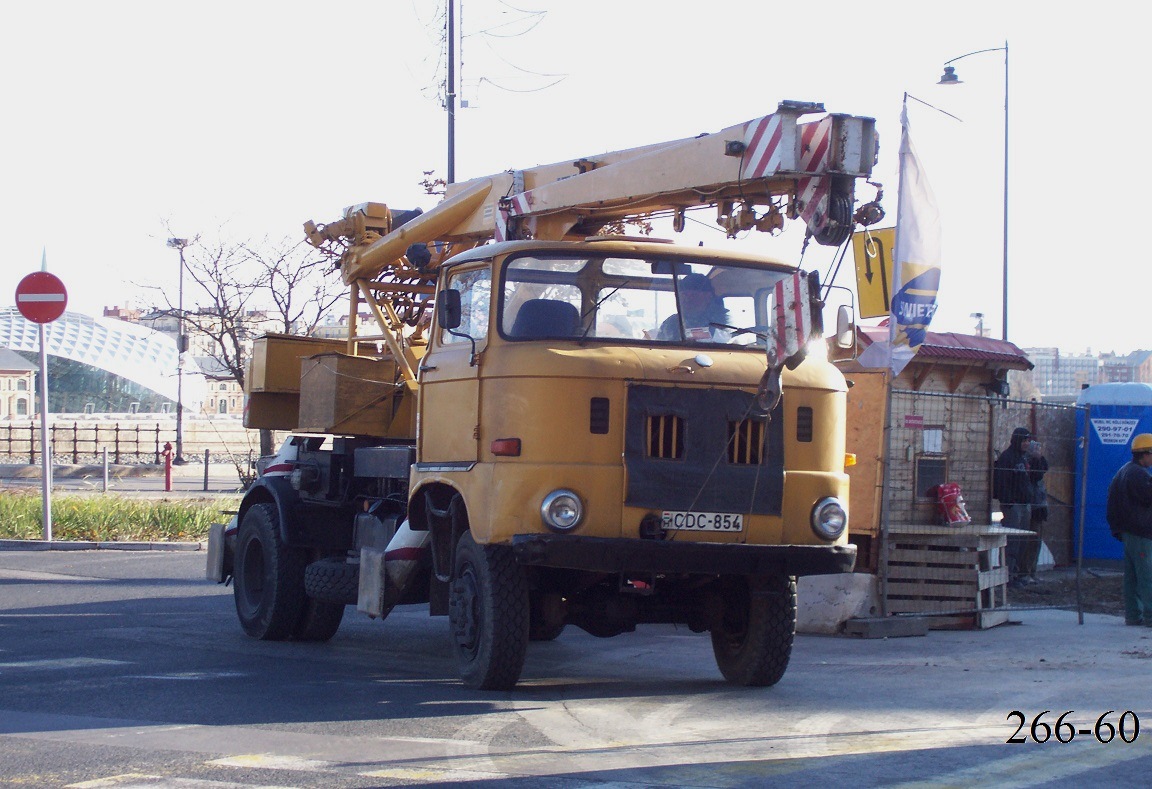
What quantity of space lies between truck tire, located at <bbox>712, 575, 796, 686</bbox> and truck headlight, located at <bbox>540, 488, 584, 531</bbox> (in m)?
1.48

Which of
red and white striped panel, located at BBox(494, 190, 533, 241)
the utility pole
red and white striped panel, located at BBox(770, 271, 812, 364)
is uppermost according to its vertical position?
the utility pole

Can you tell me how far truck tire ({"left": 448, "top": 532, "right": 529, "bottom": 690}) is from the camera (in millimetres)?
7973

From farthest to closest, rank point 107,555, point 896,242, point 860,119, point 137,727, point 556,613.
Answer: point 107,555 < point 896,242 < point 556,613 < point 860,119 < point 137,727

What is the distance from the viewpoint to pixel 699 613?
342 inches

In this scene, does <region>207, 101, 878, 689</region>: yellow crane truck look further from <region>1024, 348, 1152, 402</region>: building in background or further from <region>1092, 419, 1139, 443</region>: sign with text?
<region>1024, 348, 1152, 402</region>: building in background

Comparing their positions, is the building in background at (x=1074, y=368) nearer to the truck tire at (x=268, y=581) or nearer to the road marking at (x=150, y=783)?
the truck tire at (x=268, y=581)

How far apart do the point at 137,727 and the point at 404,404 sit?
4399 mm

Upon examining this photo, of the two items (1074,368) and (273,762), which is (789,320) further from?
(1074,368)

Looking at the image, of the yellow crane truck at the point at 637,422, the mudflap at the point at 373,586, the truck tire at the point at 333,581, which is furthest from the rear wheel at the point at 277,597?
the yellow crane truck at the point at 637,422

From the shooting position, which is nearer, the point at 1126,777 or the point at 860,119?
the point at 1126,777

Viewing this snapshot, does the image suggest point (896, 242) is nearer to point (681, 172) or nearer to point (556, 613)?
point (681, 172)

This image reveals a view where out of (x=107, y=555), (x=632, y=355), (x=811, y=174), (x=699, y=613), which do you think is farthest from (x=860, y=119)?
(x=107, y=555)

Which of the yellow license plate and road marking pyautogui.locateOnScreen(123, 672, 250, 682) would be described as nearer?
the yellow license plate

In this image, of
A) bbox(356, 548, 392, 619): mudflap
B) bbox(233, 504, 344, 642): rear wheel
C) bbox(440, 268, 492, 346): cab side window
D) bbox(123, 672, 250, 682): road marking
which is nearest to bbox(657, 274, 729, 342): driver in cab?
bbox(440, 268, 492, 346): cab side window
